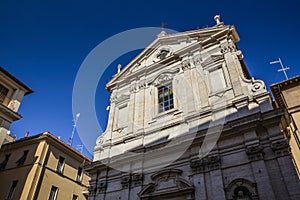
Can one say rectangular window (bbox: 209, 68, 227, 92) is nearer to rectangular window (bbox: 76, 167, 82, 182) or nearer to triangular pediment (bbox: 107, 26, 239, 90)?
triangular pediment (bbox: 107, 26, 239, 90)

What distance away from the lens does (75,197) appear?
67.7ft

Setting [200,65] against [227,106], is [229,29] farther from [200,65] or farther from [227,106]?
[227,106]

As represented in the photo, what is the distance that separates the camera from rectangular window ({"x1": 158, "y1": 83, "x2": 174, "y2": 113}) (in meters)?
13.6

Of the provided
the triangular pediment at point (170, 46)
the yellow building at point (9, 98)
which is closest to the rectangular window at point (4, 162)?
the yellow building at point (9, 98)

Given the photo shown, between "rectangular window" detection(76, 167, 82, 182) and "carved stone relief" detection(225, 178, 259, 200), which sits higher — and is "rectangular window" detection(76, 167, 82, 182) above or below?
above

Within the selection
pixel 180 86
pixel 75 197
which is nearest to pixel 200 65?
pixel 180 86

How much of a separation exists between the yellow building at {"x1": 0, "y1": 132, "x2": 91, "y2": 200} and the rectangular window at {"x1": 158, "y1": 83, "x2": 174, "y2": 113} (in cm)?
1045

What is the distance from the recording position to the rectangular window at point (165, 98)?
13570mm

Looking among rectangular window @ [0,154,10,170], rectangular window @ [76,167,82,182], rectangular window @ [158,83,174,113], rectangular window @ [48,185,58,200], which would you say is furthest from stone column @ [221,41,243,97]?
rectangular window @ [0,154,10,170]

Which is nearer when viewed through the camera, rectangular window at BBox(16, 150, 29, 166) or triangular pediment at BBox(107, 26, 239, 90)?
triangular pediment at BBox(107, 26, 239, 90)

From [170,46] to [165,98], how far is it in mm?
4712

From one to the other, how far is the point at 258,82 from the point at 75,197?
58.1 ft

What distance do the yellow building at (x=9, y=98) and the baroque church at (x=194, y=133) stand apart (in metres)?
6.13

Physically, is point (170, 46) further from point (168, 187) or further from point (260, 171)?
point (260, 171)
